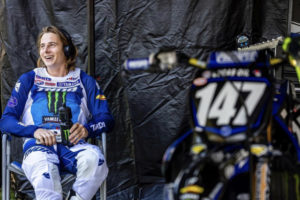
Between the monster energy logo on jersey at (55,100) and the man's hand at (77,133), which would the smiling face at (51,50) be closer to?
the monster energy logo on jersey at (55,100)

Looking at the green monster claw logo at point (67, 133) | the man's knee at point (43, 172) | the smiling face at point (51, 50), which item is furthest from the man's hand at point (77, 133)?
the smiling face at point (51, 50)

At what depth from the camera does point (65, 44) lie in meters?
2.70

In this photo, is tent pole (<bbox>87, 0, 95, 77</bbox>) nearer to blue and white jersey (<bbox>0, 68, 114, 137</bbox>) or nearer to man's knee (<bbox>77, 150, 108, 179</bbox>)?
blue and white jersey (<bbox>0, 68, 114, 137</bbox>)

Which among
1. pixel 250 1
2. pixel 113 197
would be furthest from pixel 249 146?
pixel 113 197

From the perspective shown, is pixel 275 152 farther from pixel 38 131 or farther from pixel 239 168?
pixel 38 131

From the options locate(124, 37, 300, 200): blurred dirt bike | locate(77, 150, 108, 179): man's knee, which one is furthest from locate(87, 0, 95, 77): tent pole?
locate(124, 37, 300, 200): blurred dirt bike

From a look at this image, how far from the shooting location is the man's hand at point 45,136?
2.37 m

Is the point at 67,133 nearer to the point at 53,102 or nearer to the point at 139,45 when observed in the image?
the point at 53,102

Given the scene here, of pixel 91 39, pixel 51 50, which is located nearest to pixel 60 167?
pixel 51 50

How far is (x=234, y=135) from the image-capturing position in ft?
5.06

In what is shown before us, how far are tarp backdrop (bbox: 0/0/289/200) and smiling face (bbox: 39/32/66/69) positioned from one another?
718 mm

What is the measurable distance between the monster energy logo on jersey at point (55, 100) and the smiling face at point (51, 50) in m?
0.20

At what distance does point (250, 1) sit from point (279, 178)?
1.76 metres

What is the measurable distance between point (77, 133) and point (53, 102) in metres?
0.27
